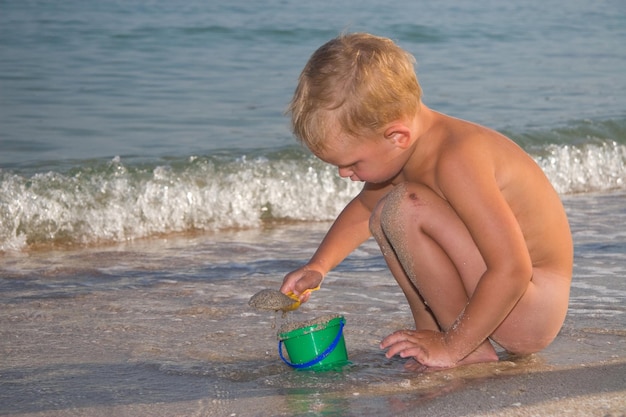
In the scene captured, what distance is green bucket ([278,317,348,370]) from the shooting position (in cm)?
317

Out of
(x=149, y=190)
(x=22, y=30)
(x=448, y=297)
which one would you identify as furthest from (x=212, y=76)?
(x=448, y=297)

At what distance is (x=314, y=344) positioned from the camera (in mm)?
3219

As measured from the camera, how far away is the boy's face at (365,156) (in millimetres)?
2996

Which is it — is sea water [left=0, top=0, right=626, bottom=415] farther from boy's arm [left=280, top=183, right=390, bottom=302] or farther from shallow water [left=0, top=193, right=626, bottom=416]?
boy's arm [left=280, top=183, right=390, bottom=302]

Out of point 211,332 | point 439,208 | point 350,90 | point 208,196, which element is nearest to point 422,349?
point 439,208

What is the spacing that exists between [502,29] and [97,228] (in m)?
11.3

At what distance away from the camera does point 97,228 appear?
20.7 feet

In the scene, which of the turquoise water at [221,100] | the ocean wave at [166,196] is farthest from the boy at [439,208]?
the turquoise water at [221,100]

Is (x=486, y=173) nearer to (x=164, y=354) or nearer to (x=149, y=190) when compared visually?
(x=164, y=354)

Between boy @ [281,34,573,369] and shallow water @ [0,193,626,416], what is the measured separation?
0.16m

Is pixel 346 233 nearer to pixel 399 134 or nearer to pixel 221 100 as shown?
pixel 399 134

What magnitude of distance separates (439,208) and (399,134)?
0.85ft

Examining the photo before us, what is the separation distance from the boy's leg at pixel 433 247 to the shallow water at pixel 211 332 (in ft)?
0.84

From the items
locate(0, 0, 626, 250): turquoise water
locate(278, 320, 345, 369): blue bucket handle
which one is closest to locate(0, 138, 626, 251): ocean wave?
locate(0, 0, 626, 250): turquoise water
